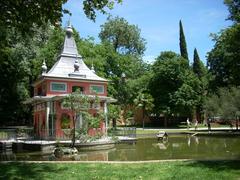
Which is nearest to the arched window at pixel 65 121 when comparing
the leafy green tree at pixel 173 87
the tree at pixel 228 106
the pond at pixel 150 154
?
the pond at pixel 150 154

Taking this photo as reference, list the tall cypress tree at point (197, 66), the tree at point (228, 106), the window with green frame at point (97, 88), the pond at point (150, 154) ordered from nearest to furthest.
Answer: the pond at point (150, 154)
the window with green frame at point (97, 88)
the tree at point (228, 106)
the tall cypress tree at point (197, 66)

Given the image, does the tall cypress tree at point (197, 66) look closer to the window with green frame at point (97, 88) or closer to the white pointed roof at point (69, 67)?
the white pointed roof at point (69, 67)

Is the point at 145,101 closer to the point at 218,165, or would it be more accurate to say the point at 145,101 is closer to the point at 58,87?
the point at 58,87

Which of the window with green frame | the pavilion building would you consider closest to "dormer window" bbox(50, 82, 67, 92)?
the pavilion building

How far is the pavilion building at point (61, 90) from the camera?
111 feet

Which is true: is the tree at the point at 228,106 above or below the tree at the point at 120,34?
below

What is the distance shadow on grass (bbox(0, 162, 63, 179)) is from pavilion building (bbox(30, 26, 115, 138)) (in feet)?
62.5

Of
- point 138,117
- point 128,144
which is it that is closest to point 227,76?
point 138,117

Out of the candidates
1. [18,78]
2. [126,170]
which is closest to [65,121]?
[18,78]

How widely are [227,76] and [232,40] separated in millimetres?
44993

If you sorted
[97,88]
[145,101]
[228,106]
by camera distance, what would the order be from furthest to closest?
A: [145,101] < [228,106] < [97,88]

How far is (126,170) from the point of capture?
12.2 m

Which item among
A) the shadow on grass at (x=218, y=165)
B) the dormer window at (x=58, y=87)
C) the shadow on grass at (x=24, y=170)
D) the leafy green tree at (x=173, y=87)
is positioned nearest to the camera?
the shadow on grass at (x=24, y=170)

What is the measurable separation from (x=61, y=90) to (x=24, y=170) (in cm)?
2280
